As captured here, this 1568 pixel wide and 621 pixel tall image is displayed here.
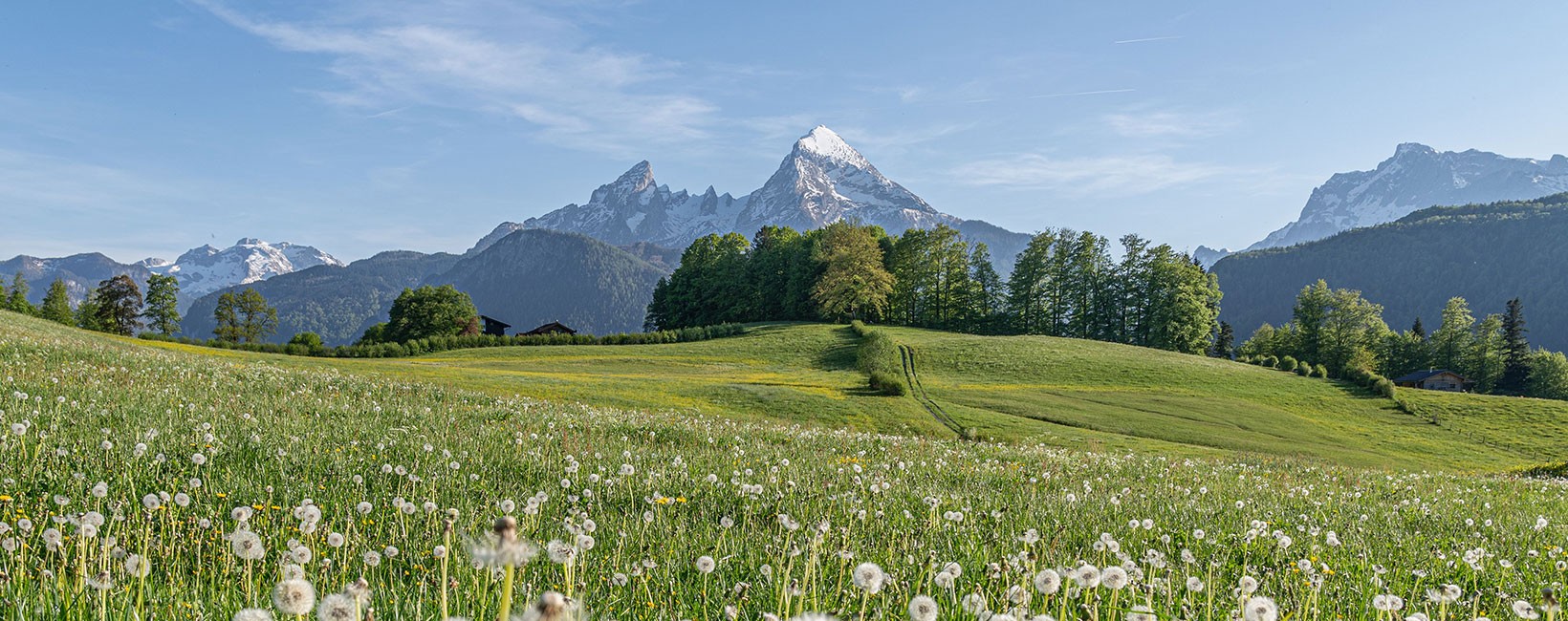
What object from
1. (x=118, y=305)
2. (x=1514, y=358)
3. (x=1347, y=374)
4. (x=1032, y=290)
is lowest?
(x=1347, y=374)

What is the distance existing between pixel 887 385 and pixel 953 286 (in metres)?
58.7

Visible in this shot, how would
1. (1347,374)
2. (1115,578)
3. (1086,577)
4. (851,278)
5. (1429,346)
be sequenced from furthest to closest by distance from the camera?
(1429,346), (851,278), (1347,374), (1115,578), (1086,577)

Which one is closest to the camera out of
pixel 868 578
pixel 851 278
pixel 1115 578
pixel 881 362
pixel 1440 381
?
pixel 868 578

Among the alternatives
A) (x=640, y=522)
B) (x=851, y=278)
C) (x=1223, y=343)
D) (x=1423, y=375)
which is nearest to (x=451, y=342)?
(x=851, y=278)

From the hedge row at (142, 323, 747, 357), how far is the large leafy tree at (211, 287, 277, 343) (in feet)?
103

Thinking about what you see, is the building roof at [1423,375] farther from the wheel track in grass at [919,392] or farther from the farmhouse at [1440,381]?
the wheel track in grass at [919,392]

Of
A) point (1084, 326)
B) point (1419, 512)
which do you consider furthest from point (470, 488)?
point (1084, 326)

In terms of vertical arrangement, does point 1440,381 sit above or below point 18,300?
below

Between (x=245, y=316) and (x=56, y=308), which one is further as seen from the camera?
(x=245, y=316)

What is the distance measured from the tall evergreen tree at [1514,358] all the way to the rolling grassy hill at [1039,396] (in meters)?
46.2

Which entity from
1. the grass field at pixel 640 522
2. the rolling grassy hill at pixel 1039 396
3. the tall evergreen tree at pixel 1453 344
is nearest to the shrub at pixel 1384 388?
the rolling grassy hill at pixel 1039 396

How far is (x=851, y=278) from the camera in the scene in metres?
95.5

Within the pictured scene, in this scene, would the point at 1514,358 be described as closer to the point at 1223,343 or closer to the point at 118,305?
the point at 1223,343

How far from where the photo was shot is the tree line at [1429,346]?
9688 cm
